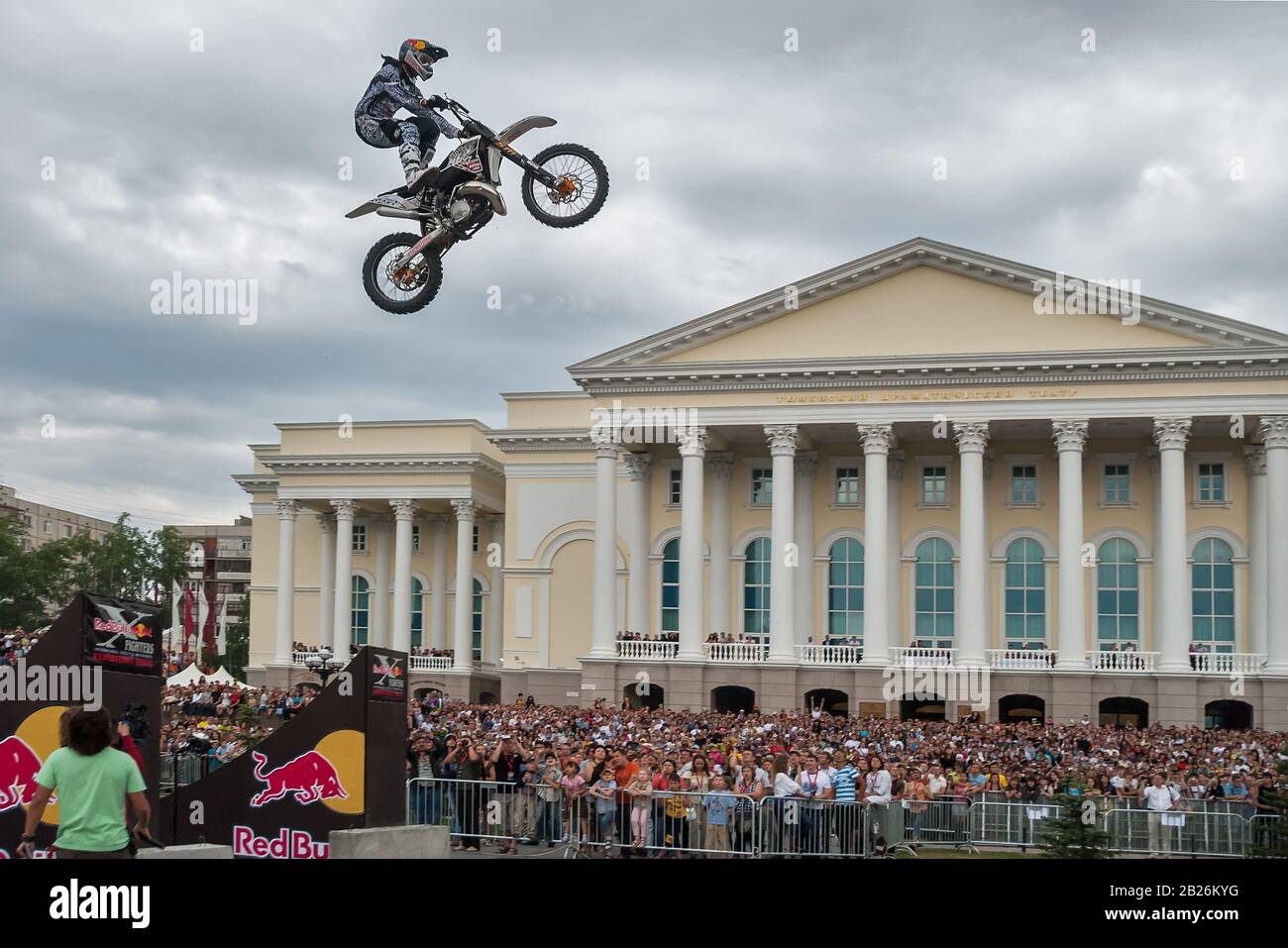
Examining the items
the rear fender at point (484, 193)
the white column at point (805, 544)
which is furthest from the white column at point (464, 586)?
the rear fender at point (484, 193)

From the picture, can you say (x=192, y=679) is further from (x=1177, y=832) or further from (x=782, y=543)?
(x=1177, y=832)

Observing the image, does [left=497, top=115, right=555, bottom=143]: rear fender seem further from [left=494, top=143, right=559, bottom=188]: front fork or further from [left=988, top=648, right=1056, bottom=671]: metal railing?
[left=988, top=648, right=1056, bottom=671]: metal railing

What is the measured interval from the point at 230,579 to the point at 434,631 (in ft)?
242

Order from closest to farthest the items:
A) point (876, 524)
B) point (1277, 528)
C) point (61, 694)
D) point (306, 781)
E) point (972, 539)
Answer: point (61, 694), point (306, 781), point (1277, 528), point (972, 539), point (876, 524)

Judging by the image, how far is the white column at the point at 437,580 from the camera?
6212 centimetres

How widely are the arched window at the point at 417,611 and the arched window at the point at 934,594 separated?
21788mm

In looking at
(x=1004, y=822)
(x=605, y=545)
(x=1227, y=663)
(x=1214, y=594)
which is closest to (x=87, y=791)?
(x=1004, y=822)

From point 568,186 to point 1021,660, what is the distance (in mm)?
36427

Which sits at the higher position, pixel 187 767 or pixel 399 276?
pixel 399 276

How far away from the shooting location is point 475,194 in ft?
37.8
